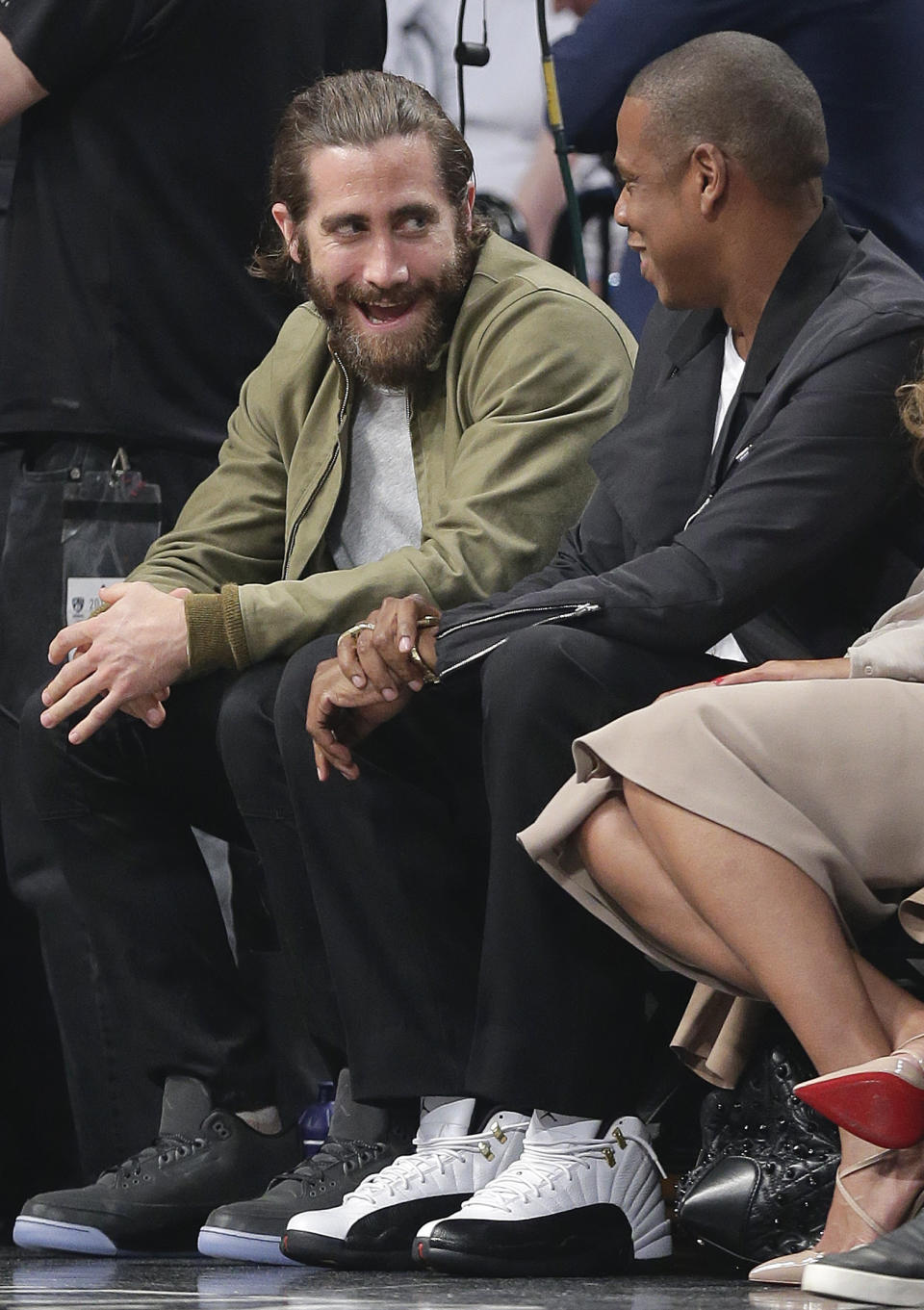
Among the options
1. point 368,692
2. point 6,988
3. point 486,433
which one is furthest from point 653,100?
point 6,988

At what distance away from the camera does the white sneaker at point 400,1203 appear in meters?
2.08

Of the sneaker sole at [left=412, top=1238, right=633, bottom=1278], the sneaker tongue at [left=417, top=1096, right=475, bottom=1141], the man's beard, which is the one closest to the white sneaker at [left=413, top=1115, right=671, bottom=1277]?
the sneaker sole at [left=412, top=1238, right=633, bottom=1278]

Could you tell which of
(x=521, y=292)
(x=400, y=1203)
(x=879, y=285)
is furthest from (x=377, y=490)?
(x=400, y=1203)

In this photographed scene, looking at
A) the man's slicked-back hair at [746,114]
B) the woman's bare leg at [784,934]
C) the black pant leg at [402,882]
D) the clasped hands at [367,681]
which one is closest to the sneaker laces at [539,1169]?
the black pant leg at [402,882]

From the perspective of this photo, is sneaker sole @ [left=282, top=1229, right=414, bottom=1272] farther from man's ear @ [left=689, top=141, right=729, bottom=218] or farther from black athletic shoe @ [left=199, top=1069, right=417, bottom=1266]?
man's ear @ [left=689, top=141, right=729, bottom=218]

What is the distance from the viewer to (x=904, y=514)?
2.21 meters

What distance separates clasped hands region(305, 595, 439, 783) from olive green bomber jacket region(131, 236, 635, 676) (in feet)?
0.83

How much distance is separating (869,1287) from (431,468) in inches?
50.5

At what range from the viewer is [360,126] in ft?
8.81

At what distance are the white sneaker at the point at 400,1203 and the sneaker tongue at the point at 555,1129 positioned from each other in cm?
5

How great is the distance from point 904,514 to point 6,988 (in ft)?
5.04

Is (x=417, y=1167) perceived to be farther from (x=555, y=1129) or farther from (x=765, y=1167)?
(x=765, y=1167)

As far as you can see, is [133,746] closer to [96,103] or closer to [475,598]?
[475,598]

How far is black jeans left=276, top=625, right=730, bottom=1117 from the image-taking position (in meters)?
2.04
